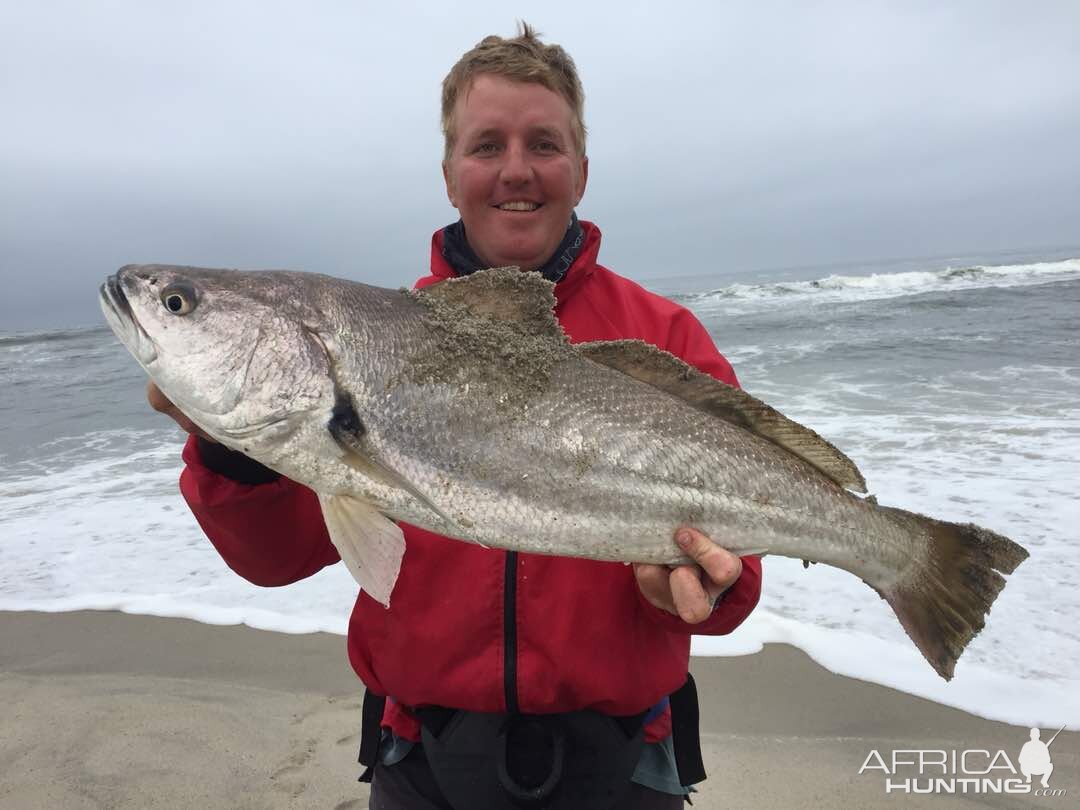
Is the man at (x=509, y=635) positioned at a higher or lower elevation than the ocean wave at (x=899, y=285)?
higher

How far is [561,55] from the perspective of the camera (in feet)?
10.8

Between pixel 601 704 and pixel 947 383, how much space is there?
15.7 metres

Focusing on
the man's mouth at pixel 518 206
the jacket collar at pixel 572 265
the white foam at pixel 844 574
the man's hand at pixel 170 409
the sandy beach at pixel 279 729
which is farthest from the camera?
the white foam at pixel 844 574

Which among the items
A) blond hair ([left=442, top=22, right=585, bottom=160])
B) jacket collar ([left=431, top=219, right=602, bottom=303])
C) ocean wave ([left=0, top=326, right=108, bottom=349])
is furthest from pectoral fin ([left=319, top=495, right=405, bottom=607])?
ocean wave ([left=0, top=326, right=108, bottom=349])

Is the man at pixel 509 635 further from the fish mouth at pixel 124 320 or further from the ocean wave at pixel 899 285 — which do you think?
the ocean wave at pixel 899 285

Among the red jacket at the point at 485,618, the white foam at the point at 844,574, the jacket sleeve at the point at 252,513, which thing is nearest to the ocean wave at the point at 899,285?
the white foam at the point at 844,574

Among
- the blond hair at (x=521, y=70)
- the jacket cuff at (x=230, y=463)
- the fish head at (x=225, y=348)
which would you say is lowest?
the jacket cuff at (x=230, y=463)

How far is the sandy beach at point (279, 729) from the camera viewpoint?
404 cm

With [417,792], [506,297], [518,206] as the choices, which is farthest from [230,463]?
[518,206]

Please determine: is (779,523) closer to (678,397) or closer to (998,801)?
(678,397)

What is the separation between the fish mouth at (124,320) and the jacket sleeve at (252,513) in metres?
0.38

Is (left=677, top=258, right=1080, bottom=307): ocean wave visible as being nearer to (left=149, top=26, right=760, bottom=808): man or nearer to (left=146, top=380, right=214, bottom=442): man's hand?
(left=149, top=26, right=760, bottom=808): man

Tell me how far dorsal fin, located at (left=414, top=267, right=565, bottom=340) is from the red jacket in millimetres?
922

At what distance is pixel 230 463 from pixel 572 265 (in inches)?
69.5
